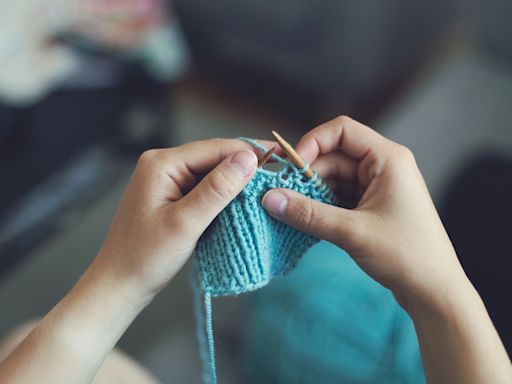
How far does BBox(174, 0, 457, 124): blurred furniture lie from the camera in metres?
1.97

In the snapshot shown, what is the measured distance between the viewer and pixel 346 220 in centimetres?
65

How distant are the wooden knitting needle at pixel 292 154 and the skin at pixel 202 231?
1.2 inches

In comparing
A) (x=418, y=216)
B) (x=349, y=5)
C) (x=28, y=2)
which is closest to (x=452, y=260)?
(x=418, y=216)

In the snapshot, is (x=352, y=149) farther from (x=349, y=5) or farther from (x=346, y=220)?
(x=349, y=5)

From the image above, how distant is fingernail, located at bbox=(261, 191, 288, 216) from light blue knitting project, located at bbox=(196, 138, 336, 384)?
0.6 inches

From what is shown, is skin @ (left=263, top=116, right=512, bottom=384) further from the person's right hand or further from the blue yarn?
the blue yarn

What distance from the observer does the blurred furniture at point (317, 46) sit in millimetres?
1966

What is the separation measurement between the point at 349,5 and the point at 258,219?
1.38m

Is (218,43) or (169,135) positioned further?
(218,43)

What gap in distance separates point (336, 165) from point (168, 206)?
0.22 m

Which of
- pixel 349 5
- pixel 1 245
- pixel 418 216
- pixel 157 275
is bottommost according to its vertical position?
pixel 1 245

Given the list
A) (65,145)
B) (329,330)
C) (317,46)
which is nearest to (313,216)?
(329,330)

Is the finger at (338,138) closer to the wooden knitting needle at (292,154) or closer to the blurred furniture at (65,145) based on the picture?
the wooden knitting needle at (292,154)

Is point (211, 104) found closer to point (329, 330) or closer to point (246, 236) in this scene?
point (329, 330)
